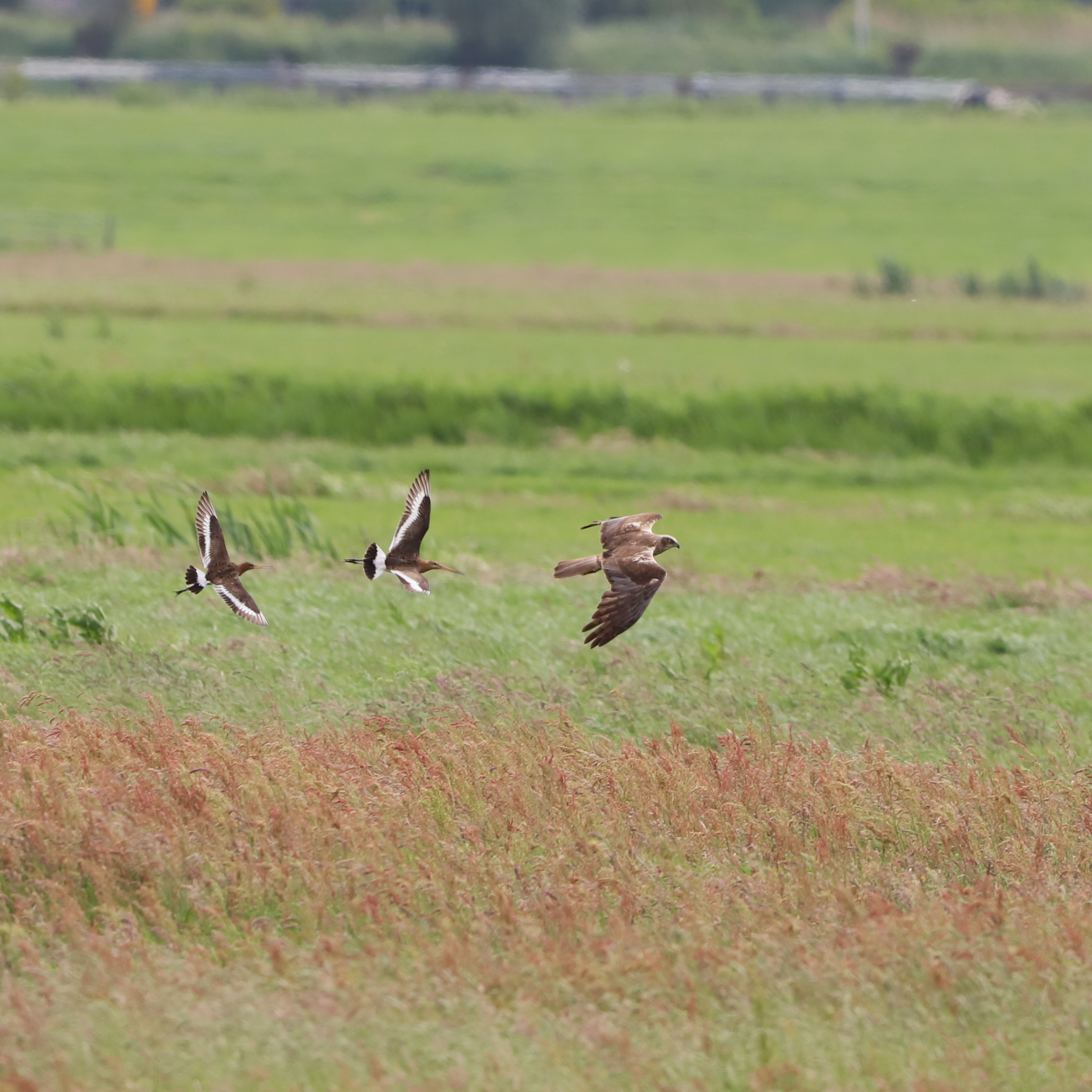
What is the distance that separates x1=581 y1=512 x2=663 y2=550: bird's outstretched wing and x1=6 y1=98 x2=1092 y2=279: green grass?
41.6m

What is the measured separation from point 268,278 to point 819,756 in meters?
34.1

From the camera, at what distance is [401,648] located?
14258 mm

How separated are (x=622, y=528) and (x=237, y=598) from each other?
200 cm

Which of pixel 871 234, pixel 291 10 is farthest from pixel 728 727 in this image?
pixel 291 10

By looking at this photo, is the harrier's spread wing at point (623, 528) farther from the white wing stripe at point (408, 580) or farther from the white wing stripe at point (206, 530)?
the white wing stripe at point (206, 530)

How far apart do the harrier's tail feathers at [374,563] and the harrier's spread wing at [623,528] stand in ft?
4.23

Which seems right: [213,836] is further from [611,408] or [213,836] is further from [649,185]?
[649,185]

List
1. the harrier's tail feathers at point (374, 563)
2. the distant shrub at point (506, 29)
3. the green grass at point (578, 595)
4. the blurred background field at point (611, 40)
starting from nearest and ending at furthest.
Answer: the harrier's tail feathers at point (374, 563), the green grass at point (578, 595), the distant shrub at point (506, 29), the blurred background field at point (611, 40)

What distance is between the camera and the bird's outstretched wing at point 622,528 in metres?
9.21

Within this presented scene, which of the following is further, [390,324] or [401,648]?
[390,324]

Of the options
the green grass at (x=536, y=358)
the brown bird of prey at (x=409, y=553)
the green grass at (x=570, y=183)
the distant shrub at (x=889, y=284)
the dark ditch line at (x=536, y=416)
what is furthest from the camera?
the green grass at (x=570, y=183)

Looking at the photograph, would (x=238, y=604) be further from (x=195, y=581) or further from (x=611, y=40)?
(x=611, y=40)

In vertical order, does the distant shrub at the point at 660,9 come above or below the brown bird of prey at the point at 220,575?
above

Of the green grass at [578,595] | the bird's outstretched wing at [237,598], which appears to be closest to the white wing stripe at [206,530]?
the bird's outstretched wing at [237,598]
